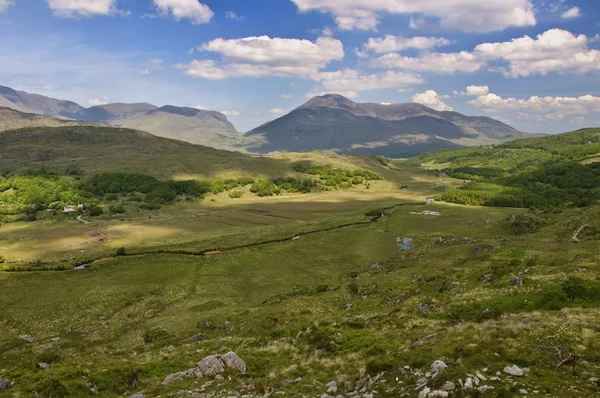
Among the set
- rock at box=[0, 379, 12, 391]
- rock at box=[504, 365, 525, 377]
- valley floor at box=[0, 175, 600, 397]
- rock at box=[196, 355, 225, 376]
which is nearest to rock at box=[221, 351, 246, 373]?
rock at box=[196, 355, 225, 376]

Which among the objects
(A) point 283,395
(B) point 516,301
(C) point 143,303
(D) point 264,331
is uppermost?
(B) point 516,301

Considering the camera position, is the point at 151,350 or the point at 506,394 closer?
the point at 506,394

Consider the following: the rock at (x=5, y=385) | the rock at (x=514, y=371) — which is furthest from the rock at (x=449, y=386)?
the rock at (x=5, y=385)

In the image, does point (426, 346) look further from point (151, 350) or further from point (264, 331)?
point (151, 350)

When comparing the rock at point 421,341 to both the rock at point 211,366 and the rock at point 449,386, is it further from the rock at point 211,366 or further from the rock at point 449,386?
the rock at point 211,366

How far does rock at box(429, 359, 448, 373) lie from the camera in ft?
68.6

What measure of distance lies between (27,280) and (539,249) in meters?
92.7

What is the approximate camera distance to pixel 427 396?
18391 millimetres

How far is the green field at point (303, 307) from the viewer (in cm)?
2314

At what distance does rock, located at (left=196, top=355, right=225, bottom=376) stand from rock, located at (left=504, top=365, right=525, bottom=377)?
18.6 metres

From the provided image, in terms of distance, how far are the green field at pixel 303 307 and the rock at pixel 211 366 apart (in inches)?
45.3

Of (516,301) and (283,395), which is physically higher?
(516,301)

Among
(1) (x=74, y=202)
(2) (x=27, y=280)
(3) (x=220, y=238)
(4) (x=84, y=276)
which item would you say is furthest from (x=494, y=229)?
(1) (x=74, y=202)

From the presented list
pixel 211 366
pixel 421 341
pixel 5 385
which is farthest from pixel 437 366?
pixel 5 385
